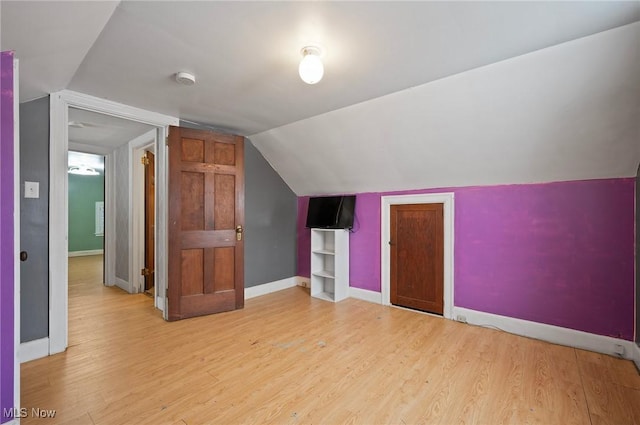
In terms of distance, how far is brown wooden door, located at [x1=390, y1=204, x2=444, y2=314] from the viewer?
328 cm

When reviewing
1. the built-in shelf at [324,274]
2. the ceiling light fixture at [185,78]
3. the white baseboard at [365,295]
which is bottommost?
the white baseboard at [365,295]

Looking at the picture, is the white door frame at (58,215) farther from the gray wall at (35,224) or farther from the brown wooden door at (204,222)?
the brown wooden door at (204,222)

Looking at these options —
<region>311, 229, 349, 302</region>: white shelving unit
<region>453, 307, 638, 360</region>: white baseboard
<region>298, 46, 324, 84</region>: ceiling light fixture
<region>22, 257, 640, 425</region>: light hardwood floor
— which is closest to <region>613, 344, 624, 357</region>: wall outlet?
<region>453, 307, 638, 360</region>: white baseboard

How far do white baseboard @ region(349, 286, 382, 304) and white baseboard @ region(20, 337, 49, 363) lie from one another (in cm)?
322

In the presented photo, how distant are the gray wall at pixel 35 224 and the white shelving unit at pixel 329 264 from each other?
2830mm

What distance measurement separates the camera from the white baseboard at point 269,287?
397 centimetres

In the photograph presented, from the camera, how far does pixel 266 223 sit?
4.27 metres

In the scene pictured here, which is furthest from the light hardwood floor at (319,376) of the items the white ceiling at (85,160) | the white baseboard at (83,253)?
the white baseboard at (83,253)

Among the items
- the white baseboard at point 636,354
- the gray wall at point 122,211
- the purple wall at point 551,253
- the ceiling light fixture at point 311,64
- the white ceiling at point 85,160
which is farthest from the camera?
the white ceiling at point 85,160

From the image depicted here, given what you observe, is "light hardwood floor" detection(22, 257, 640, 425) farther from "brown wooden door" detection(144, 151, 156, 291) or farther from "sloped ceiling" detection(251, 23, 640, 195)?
"sloped ceiling" detection(251, 23, 640, 195)

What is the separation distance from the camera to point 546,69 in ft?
6.42

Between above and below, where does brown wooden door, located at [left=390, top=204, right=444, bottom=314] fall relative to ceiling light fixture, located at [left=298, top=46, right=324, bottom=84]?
below

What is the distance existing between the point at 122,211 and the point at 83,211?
17.3ft

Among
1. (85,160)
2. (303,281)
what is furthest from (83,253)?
(303,281)
